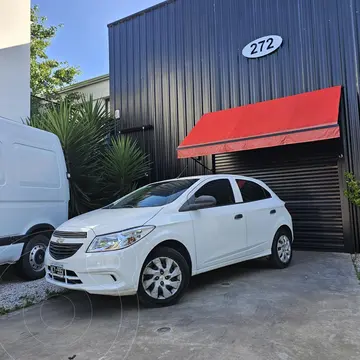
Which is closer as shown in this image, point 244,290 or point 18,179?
point 244,290

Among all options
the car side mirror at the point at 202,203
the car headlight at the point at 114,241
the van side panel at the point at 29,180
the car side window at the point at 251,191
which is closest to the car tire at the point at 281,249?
the car side window at the point at 251,191

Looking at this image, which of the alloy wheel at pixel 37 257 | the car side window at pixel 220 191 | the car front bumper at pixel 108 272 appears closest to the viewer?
the car front bumper at pixel 108 272

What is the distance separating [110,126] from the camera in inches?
426

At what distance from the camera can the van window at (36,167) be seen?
5.60 m

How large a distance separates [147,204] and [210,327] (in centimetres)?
185

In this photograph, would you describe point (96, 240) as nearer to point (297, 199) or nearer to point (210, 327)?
point (210, 327)

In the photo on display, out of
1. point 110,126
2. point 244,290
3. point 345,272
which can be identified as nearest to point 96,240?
point 244,290

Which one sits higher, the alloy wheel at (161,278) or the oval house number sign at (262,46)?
the oval house number sign at (262,46)

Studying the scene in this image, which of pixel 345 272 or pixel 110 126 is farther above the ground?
pixel 110 126

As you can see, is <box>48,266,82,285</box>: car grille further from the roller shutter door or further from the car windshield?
the roller shutter door

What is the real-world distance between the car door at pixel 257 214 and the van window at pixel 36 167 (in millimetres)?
3163

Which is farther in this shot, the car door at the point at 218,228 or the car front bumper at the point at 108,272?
the car door at the point at 218,228

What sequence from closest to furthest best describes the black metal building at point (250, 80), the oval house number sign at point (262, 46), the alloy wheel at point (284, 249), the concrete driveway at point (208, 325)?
the concrete driveway at point (208, 325)
the alloy wheel at point (284, 249)
the black metal building at point (250, 80)
the oval house number sign at point (262, 46)

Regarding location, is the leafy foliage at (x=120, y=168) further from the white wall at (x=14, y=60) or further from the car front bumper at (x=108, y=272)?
the car front bumper at (x=108, y=272)
